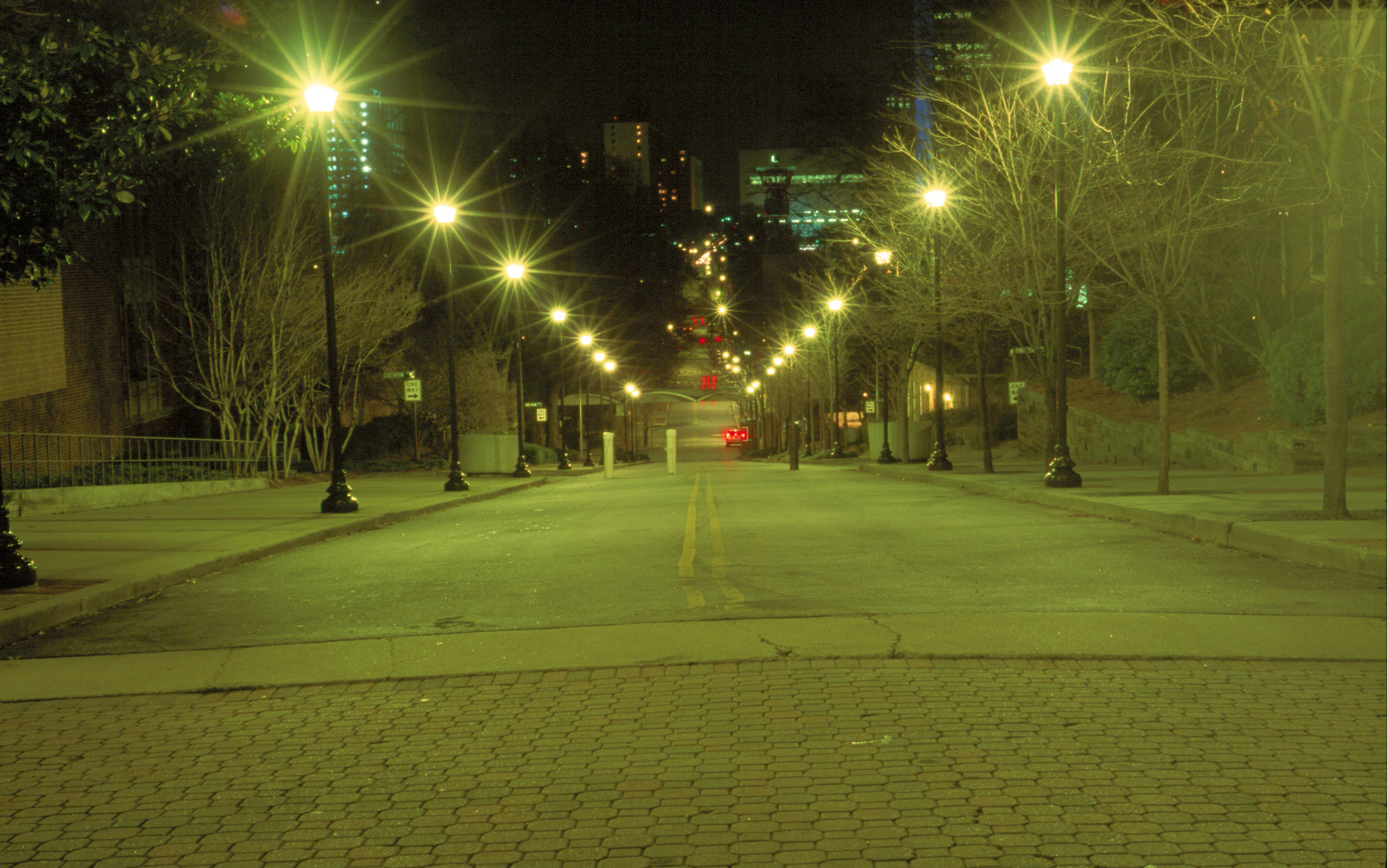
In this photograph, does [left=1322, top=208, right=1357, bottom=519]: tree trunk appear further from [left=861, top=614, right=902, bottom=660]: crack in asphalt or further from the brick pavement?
[left=861, top=614, right=902, bottom=660]: crack in asphalt

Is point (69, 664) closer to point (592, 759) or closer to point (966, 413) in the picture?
point (592, 759)

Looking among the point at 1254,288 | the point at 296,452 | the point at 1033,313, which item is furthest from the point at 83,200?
the point at 296,452

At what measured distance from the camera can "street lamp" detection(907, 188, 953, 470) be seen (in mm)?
Answer: 25328

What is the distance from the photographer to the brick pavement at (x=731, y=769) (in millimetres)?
4398

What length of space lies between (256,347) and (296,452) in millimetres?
9099

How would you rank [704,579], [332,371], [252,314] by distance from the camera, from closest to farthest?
[704,579], [332,371], [252,314]

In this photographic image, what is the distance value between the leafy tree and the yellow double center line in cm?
625

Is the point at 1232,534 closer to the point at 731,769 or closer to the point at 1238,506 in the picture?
the point at 1238,506

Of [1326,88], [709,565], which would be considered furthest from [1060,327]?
[709,565]

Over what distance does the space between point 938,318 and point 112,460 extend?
17.9m

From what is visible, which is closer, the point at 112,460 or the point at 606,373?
the point at 112,460

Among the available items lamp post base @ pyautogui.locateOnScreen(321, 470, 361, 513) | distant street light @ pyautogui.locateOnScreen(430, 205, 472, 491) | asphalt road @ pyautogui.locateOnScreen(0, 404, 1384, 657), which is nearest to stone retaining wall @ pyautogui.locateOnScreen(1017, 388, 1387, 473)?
asphalt road @ pyautogui.locateOnScreen(0, 404, 1384, 657)

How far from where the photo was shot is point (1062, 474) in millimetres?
19469

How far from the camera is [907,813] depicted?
4.66m
